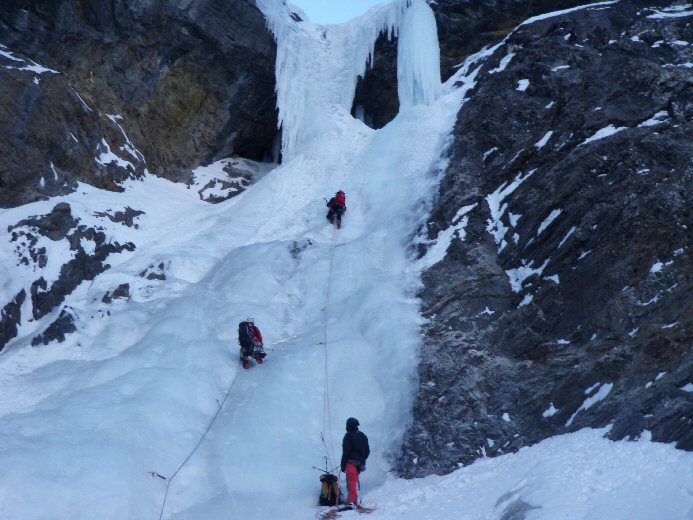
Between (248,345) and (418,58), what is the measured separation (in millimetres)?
11272

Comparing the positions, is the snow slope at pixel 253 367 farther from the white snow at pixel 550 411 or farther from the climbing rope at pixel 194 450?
the white snow at pixel 550 411

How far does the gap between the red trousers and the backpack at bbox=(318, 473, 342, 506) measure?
142 millimetres

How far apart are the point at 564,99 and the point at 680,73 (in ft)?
7.53

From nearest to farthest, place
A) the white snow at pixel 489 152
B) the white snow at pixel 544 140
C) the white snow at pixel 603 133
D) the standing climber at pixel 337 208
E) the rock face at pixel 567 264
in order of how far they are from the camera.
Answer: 1. the rock face at pixel 567 264
2. the white snow at pixel 603 133
3. the white snow at pixel 544 140
4. the white snow at pixel 489 152
5. the standing climber at pixel 337 208

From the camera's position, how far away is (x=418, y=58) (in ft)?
62.8

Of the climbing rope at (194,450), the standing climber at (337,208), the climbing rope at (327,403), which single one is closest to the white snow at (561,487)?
the climbing rope at (327,403)

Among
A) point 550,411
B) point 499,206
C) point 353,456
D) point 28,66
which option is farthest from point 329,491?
point 28,66

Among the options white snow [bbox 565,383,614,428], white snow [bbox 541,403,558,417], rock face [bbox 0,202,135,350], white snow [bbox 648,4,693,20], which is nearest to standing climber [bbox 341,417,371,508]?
white snow [bbox 541,403,558,417]

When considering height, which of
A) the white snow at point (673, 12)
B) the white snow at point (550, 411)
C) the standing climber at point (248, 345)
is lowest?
the standing climber at point (248, 345)

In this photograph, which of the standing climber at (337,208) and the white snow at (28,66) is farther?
the white snow at (28,66)

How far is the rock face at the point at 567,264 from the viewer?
8656 mm

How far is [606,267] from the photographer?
32.8 ft

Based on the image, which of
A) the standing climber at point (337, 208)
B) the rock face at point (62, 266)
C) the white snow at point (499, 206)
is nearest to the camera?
the white snow at point (499, 206)

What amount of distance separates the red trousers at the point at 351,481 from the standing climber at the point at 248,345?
374cm
